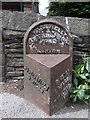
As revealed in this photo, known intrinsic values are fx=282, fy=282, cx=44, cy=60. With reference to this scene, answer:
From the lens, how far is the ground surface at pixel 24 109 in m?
3.60

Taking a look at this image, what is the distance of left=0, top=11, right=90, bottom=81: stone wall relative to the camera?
4246 millimetres

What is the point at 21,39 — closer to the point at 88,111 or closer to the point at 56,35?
the point at 56,35

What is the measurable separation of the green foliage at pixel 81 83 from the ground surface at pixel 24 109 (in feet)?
0.45

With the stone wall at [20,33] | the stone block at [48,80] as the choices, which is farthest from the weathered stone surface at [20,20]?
the stone block at [48,80]

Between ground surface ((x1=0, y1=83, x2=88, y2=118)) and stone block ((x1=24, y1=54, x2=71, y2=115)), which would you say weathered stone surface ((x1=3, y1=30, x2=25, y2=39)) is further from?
ground surface ((x1=0, y1=83, x2=88, y2=118))

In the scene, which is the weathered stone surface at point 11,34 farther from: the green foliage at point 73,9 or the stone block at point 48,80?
the green foliage at point 73,9

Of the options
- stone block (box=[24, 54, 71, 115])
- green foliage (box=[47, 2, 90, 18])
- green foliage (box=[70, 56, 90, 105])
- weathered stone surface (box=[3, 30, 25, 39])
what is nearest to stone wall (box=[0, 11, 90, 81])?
weathered stone surface (box=[3, 30, 25, 39])

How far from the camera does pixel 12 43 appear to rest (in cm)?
434

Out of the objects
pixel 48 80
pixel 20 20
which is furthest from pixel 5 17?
pixel 48 80

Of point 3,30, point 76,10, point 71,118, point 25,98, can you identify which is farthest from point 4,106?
point 76,10

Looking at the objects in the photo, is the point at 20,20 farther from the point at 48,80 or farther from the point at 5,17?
the point at 48,80

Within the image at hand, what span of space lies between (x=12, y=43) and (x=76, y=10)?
1.39 m

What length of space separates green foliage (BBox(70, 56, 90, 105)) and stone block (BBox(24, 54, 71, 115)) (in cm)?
10

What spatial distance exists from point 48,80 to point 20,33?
3.67 feet
